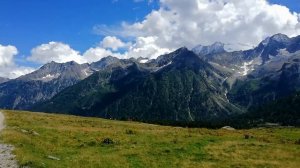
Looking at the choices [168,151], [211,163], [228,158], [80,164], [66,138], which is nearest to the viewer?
[80,164]

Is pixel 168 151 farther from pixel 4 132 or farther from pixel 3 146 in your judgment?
pixel 4 132

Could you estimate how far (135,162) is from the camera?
3828 centimetres

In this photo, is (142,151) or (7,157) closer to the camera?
(7,157)

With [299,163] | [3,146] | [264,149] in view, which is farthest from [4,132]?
[299,163]

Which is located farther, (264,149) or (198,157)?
(264,149)

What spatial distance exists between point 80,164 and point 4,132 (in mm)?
20647

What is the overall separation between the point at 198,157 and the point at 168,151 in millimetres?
4066

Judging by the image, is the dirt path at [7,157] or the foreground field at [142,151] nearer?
the dirt path at [7,157]

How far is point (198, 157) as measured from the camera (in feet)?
135

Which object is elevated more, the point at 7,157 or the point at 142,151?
the point at 142,151

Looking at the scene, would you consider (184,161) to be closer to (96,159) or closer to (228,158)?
(228,158)

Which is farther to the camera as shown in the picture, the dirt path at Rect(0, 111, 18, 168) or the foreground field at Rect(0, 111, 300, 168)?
the foreground field at Rect(0, 111, 300, 168)

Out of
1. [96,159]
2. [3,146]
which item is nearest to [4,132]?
[3,146]

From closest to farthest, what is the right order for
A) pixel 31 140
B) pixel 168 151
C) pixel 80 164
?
pixel 80 164
pixel 168 151
pixel 31 140
